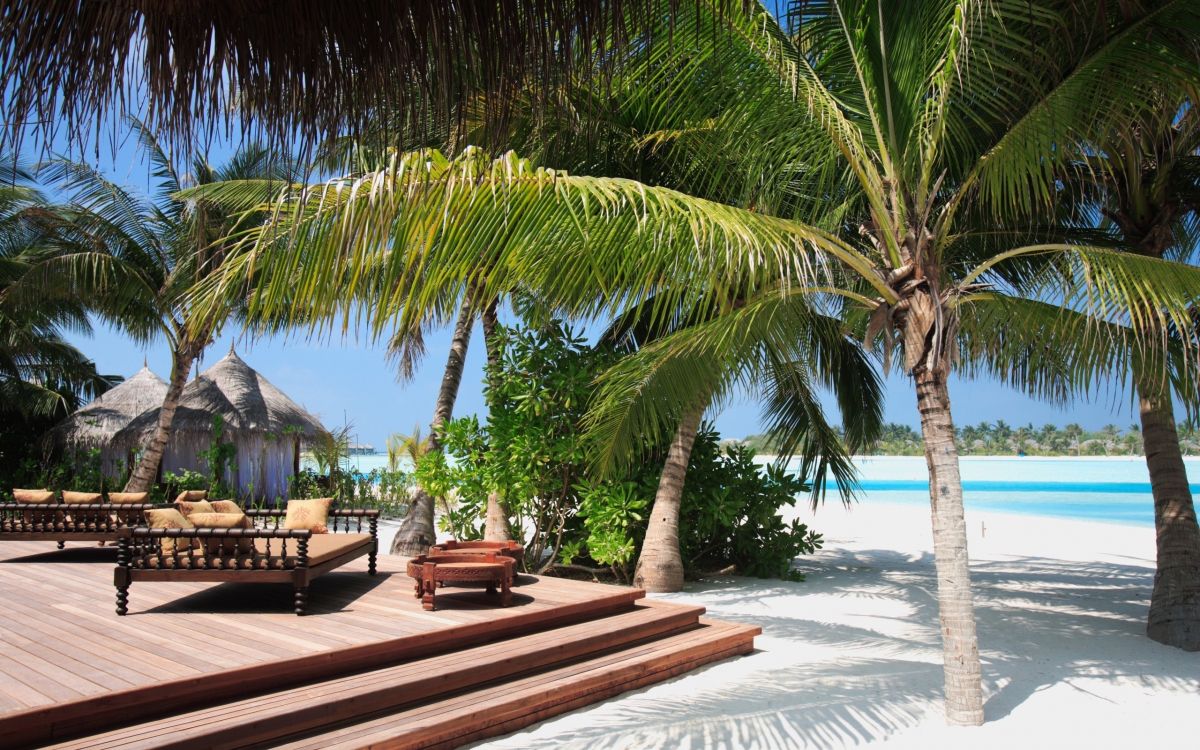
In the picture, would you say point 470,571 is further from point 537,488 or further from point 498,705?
point 537,488

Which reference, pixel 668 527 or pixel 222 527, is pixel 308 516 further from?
pixel 668 527

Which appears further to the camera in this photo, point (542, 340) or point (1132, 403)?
point (542, 340)

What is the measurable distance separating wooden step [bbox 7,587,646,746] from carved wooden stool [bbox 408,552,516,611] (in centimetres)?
37

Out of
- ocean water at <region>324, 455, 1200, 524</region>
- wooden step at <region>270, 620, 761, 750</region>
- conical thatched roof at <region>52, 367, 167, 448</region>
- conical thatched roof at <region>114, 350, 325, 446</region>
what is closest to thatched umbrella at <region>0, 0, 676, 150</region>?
wooden step at <region>270, 620, 761, 750</region>

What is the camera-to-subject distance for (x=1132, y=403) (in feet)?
19.7

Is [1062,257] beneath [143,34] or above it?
above

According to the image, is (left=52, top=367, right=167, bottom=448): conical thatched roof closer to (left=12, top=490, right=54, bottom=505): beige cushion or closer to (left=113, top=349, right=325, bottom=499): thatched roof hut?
(left=113, top=349, right=325, bottom=499): thatched roof hut

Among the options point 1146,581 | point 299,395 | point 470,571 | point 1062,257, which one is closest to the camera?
point 470,571

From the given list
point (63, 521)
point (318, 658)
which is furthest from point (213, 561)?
point (63, 521)

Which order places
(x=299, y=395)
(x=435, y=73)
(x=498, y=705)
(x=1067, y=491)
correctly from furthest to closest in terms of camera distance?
(x=1067, y=491)
(x=299, y=395)
(x=498, y=705)
(x=435, y=73)

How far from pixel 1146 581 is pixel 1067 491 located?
32.3 m

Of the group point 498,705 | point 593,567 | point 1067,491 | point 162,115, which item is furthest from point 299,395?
point 1067,491

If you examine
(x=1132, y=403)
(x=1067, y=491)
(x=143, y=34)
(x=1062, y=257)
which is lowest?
(x=1067, y=491)

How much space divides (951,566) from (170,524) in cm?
547
